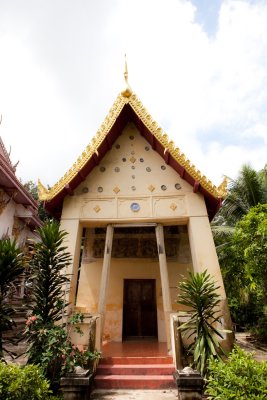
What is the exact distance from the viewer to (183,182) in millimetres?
7797

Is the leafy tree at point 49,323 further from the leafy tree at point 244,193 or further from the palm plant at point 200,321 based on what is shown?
the leafy tree at point 244,193

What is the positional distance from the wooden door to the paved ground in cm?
367

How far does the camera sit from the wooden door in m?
8.74

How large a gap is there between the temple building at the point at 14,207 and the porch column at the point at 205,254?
5508 mm

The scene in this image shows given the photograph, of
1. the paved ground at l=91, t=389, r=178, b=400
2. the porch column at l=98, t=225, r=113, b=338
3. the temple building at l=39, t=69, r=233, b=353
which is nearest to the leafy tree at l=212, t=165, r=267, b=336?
the temple building at l=39, t=69, r=233, b=353

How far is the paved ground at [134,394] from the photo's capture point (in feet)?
15.5

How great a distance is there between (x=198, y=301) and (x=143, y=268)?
3.84 m

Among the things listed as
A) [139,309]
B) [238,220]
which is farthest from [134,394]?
[238,220]

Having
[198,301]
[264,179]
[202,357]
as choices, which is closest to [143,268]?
[198,301]

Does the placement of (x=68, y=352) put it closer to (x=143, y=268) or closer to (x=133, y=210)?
(x=133, y=210)

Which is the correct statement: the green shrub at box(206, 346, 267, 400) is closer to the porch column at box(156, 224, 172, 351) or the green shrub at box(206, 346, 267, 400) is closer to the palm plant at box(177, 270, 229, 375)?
the palm plant at box(177, 270, 229, 375)

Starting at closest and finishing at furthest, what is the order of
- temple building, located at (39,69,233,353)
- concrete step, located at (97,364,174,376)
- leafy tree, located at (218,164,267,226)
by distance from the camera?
1. concrete step, located at (97,364,174,376)
2. temple building, located at (39,69,233,353)
3. leafy tree, located at (218,164,267,226)

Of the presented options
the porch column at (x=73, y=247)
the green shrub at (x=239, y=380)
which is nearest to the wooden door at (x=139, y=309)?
the porch column at (x=73, y=247)

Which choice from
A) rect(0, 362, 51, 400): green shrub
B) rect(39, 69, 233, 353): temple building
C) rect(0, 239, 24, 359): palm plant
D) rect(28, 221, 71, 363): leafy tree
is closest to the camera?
rect(0, 362, 51, 400): green shrub
